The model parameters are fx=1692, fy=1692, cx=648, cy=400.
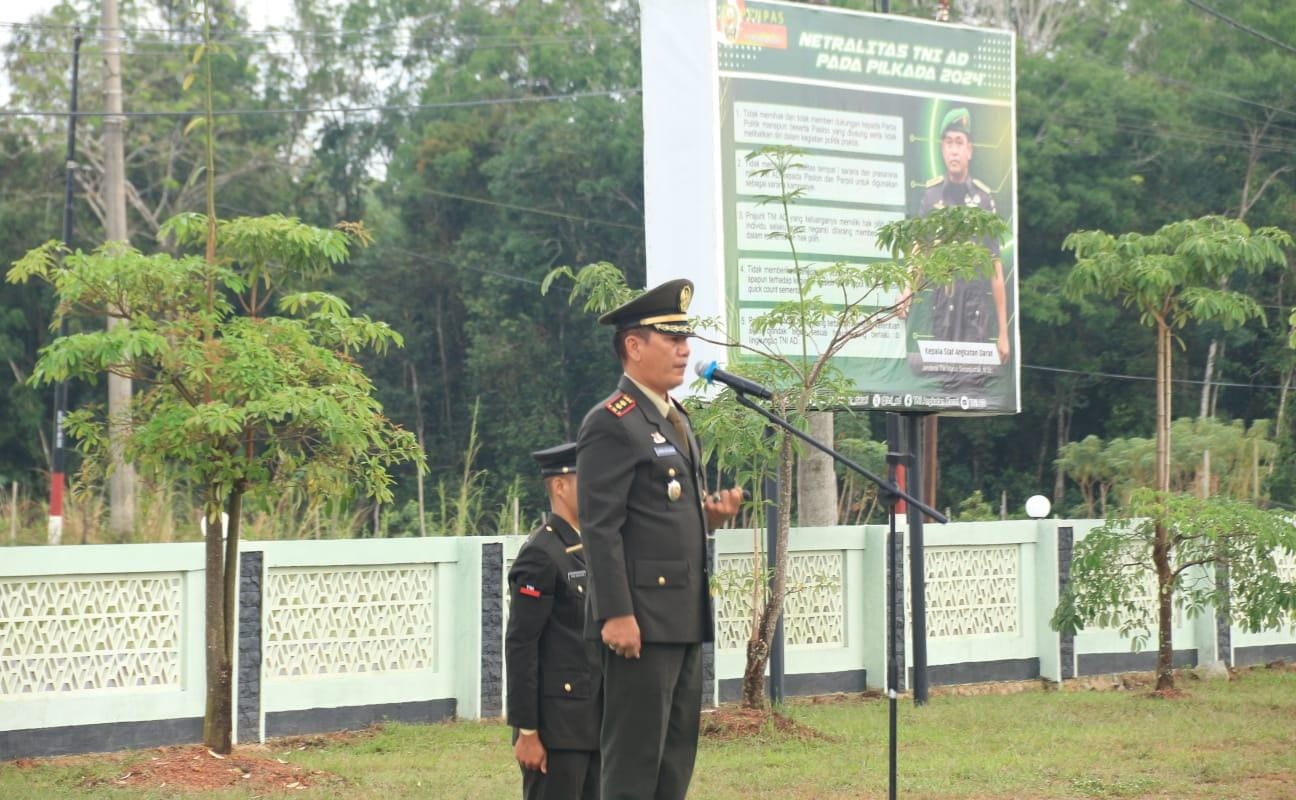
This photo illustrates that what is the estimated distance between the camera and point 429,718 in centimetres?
1027

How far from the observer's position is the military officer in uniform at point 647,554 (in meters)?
4.65

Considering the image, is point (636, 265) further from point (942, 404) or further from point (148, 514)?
point (942, 404)

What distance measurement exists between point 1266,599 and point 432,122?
101 feet

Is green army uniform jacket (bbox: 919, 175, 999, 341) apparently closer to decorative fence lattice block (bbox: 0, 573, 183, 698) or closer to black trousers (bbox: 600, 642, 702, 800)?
decorative fence lattice block (bbox: 0, 573, 183, 698)

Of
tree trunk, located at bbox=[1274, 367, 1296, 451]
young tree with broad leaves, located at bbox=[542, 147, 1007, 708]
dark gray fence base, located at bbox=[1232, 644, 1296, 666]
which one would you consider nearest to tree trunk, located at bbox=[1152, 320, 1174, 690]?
young tree with broad leaves, located at bbox=[542, 147, 1007, 708]

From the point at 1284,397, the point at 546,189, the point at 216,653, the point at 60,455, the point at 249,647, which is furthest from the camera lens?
the point at 546,189

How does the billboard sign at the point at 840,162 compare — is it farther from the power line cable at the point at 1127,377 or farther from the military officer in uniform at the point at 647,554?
the power line cable at the point at 1127,377

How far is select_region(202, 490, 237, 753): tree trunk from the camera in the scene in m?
8.60

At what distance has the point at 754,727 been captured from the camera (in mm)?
9680

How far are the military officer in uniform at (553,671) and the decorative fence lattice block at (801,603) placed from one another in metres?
5.75

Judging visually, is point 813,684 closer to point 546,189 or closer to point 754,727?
point 754,727

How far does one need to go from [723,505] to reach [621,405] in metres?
0.40

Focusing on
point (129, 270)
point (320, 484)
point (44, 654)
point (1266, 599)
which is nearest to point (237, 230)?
point (129, 270)

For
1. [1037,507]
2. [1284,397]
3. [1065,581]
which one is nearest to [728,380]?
[1065,581]
